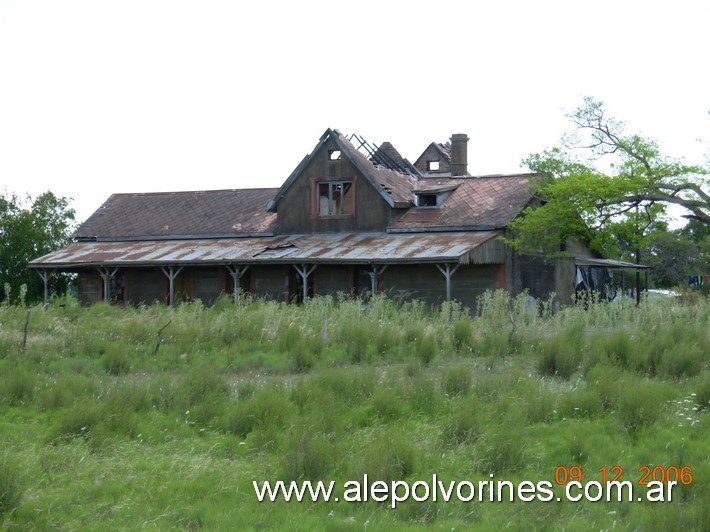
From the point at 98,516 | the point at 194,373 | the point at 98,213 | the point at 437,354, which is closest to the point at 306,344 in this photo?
the point at 437,354

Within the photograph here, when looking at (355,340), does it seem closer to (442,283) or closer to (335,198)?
(442,283)

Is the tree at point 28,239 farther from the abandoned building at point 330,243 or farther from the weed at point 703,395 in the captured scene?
the weed at point 703,395

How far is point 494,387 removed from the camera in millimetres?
11508

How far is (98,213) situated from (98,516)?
3107 centimetres

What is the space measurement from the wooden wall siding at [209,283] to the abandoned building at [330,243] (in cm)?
4

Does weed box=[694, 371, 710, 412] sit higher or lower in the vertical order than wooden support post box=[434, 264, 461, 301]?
lower

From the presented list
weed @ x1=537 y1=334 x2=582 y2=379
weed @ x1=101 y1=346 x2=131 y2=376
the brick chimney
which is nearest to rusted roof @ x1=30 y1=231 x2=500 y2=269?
the brick chimney

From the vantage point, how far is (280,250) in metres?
29.5

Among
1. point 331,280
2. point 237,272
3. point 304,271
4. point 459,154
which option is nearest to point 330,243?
point 331,280

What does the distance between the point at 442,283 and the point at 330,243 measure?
13.4ft

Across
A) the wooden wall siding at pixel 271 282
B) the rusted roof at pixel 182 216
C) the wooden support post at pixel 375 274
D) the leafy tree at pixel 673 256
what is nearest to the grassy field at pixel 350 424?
the wooden support post at pixel 375 274

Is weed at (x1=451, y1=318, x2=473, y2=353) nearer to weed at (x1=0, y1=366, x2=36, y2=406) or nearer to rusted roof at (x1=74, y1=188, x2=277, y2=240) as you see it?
weed at (x1=0, y1=366, x2=36, y2=406)

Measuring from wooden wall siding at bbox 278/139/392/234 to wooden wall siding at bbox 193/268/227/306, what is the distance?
2.73 metres

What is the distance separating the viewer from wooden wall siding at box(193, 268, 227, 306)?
31.5m
